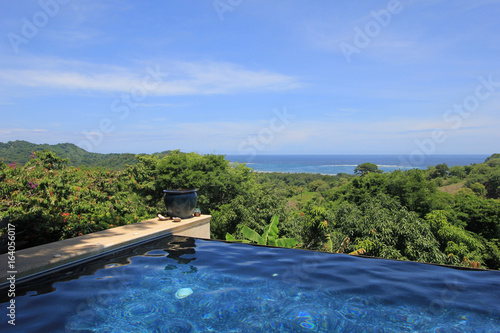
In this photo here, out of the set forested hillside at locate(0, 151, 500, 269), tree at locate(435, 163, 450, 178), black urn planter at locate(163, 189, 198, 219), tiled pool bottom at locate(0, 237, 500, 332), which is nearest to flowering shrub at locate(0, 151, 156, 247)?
forested hillside at locate(0, 151, 500, 269)

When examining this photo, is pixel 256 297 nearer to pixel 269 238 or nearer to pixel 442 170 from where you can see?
pixel 269 238

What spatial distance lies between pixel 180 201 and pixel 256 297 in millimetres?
3553

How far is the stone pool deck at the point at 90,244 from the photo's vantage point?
3652mm

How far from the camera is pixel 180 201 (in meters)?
6.50

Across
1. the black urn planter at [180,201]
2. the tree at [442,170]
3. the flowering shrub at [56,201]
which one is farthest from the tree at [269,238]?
the tree at [442,170]

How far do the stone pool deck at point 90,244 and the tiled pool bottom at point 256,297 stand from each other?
0.20 m

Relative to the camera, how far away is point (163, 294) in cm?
356

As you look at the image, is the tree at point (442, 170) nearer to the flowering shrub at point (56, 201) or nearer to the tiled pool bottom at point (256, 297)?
the tiled pool bottom at point (256, 297)

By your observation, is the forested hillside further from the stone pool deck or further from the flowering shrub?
the stone pool deck

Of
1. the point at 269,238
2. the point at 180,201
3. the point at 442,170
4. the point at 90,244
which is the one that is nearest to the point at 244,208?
the point at 269,238

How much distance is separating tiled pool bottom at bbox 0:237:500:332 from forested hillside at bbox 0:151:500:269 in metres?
2.07

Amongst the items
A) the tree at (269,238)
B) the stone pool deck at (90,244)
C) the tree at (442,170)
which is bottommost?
the tree at (269,238)

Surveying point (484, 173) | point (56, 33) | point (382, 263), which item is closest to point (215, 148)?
point (56, 33)

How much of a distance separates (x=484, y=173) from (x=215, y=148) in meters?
22.0
